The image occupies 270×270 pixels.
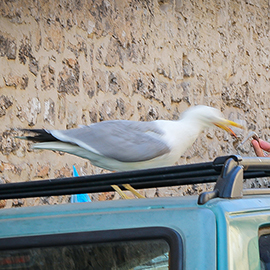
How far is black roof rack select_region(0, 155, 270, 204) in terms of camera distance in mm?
1023

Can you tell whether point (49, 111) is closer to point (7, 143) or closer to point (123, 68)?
point (7, 143)

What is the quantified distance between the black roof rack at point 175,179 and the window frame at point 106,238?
0.35 feet

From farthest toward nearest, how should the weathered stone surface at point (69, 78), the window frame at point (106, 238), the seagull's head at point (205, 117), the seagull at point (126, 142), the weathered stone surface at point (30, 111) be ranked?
1. the weathered stone surface at point (69, 78)
2. the weathered stone surface at point (30, 111)
3. the seagull's head at point (205, 117)
4. the seagull at point (126, 142)
5. the window frame at point (106, 238)

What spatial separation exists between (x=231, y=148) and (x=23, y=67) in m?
3.09

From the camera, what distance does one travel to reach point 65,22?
11.2 feet

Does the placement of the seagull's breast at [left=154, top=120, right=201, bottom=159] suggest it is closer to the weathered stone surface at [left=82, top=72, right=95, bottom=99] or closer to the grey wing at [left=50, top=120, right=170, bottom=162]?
the grey wing at [left=50, top=120, right=170, bottom=162]

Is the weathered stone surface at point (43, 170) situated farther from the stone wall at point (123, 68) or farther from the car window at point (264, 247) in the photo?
the car window at point (264, 247)

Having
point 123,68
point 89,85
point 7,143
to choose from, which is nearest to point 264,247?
point 7,143

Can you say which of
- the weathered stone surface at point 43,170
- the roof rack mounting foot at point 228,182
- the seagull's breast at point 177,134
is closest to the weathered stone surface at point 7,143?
the weathered stone surface at point 43,170

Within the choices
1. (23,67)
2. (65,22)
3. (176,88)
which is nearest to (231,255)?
(23,67)

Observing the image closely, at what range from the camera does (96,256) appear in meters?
1.05

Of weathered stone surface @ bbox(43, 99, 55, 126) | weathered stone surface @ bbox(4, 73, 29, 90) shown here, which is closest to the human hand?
weathered stone surface @ bbox(43, 99, 55, 126)

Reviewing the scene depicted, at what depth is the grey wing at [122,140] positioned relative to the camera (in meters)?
2.07

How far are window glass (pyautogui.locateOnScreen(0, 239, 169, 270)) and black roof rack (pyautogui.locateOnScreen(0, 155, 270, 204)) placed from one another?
151 millimetres
